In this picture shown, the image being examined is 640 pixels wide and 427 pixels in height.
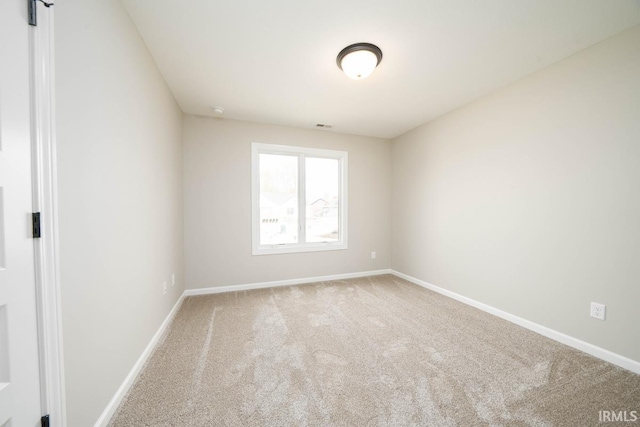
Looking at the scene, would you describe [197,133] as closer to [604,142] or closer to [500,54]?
[500,54]

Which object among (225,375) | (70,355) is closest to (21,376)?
(70,355)

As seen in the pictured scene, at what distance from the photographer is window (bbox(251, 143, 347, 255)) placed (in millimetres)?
3658

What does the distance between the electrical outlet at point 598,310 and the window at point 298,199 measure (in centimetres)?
284

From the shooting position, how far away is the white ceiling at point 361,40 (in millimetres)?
1566

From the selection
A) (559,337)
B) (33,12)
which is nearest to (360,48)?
(33,12)

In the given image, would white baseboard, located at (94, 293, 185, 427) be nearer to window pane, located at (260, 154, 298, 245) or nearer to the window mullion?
window pane, located at (260, 154, 298, 245)

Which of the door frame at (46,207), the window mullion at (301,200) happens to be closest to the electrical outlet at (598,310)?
the window mullion at (301,200)

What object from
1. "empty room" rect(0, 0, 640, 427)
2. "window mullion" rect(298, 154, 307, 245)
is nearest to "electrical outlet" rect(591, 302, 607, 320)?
"empty room" rect(0, 0, 640, 427)

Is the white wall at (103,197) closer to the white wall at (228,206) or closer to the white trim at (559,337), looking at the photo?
the white wall at (228,206)

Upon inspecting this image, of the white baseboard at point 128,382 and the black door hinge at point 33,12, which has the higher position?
the black door hinge at point 33,12

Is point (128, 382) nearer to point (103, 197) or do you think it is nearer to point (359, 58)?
point (103, 197)

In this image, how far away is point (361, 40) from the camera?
1.86 meters

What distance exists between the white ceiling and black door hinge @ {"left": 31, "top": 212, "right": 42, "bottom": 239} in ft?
5.03

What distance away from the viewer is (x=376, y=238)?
4305 mm
